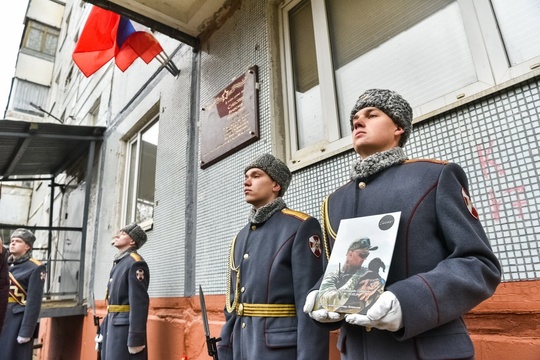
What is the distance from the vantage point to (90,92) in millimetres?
8141

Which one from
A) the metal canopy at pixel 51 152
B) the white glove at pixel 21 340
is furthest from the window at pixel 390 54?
the metal canopy at pixel 51 152

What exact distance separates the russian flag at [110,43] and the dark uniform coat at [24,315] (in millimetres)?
2466

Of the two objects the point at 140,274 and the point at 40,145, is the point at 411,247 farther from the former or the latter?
the point at 40,145

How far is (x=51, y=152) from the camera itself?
6.57 metres

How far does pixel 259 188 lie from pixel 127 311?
2.05 m

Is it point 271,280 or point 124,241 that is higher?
point 124,241

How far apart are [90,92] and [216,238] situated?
660cm

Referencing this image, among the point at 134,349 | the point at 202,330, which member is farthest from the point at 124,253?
the point at 202,330

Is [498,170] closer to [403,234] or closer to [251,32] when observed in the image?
[403,234]

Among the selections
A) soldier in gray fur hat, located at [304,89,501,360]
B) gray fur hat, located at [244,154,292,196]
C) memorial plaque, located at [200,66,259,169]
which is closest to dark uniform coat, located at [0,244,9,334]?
memorial plaque, located at [200,66,259,169]

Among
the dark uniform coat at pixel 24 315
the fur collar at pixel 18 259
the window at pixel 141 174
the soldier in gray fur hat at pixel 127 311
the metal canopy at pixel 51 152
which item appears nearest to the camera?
the soldier in gray fur hat at pixel 127 311

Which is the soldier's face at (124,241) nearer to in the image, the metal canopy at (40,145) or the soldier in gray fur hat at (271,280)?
the soldier in gray fur hat at (271,280)

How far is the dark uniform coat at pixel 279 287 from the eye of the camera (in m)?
1.53

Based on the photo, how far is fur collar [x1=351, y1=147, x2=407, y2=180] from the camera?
46.9 inches
